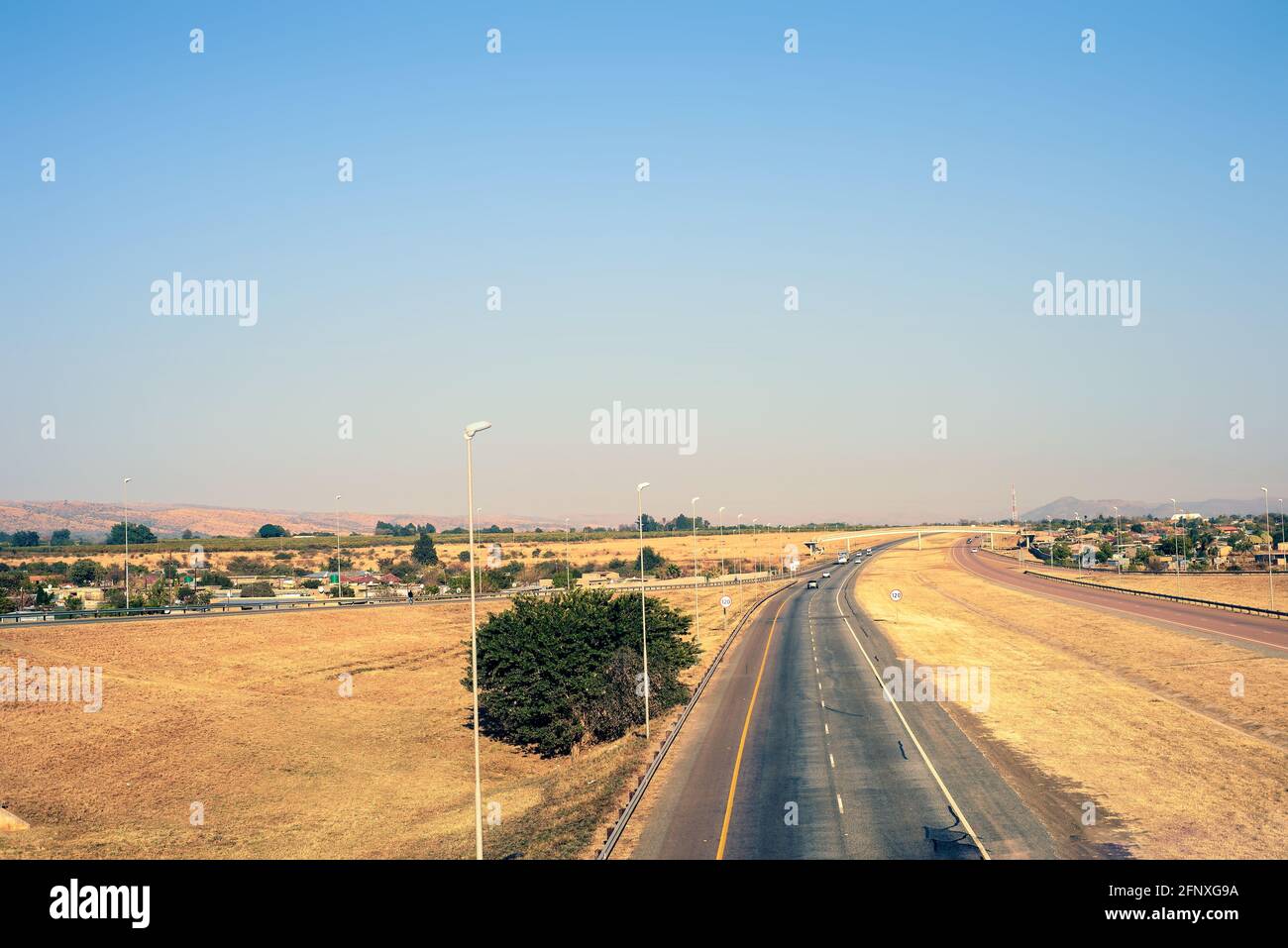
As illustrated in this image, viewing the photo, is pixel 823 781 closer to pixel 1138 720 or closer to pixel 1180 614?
pixel 1138 720

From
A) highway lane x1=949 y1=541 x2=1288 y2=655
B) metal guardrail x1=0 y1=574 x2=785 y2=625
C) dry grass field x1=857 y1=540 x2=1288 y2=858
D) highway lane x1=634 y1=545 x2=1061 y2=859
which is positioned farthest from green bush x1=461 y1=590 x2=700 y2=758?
highway lane x1=949 y1=541 x2=1288 y2=655

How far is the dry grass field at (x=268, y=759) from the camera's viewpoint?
38.6 m

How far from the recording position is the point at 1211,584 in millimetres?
124812

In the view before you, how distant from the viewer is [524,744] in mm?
61031

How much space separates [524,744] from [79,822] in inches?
1039

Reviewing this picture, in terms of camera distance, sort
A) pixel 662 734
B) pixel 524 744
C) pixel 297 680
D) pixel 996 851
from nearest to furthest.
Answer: pixel 996 851 → pixel 662 734 → pixel 524 744 → pixel 297 680

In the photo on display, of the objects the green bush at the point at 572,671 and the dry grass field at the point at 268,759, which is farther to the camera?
the green bush at the point at 572,671

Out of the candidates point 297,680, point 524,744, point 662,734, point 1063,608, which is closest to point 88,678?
point 297,680

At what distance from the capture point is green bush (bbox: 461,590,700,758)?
58500 millimetres

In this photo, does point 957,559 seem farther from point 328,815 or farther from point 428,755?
point 328,815

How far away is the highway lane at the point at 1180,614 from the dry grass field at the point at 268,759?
4271 cm

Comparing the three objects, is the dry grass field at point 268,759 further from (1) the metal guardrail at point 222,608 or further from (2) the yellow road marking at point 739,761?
(1) the metal guardrail at point 222,608

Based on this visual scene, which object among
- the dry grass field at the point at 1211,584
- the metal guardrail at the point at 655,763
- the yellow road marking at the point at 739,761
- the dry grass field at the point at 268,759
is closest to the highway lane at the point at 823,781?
the yellow road marking at the point at 739,761

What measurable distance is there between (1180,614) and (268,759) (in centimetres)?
8348
